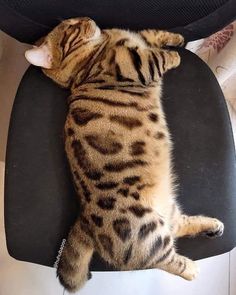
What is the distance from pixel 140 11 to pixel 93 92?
22 cm

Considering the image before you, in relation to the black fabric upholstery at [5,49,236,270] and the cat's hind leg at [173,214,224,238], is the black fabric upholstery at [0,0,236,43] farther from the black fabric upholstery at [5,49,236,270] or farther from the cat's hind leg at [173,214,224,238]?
the cat's hind leg at [173,214,224,238]

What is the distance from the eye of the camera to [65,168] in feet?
3.27

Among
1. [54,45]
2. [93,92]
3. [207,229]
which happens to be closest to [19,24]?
[54,45]

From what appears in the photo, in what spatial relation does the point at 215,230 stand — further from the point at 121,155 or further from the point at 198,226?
the point at 121,155

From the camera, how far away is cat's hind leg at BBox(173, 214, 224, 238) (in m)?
0.95

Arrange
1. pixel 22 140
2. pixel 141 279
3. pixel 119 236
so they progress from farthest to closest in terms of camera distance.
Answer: pixel 141 279
pixel 22 140
pixel 119 236

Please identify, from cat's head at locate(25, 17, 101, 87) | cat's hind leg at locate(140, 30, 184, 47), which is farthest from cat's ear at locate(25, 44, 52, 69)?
cat's hind leg at locate(140, 30, 184, 47)

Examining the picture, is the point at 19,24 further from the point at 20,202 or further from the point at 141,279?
the point at 141,279

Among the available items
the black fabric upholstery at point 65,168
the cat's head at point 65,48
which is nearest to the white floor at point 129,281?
the black fabric upholstery at point 65,168

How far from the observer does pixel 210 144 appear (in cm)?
100

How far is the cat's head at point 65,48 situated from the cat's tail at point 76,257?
0.39 meters

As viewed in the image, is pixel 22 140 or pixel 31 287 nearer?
pixel 22 140

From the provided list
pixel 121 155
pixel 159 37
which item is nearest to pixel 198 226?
pixel 121 155

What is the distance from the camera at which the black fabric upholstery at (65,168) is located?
3.15 feet
